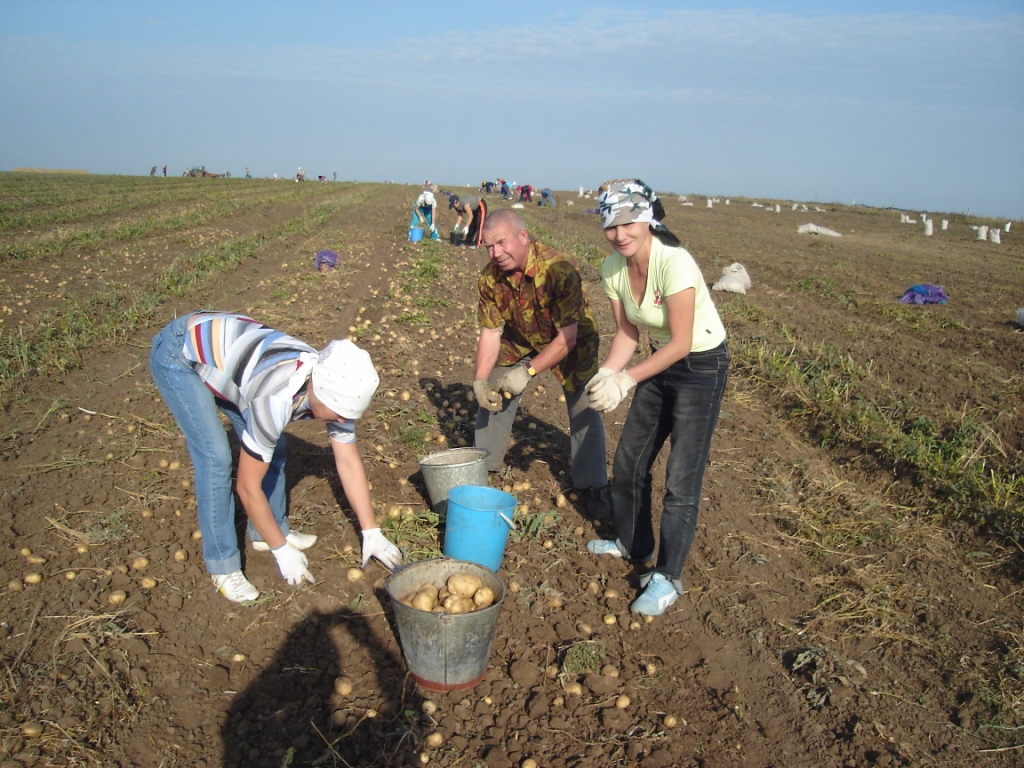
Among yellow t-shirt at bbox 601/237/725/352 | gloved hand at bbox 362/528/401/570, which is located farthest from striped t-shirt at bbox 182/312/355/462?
yellow t-shirt at bbox 601/237/725/352

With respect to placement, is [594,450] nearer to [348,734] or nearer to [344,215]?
[348,734]

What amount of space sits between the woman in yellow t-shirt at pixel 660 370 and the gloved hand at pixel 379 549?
3.75 ft

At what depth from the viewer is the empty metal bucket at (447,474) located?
151 inches

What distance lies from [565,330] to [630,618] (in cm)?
154

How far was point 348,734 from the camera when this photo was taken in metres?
2.58

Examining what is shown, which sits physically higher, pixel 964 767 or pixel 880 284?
pixel 880 284

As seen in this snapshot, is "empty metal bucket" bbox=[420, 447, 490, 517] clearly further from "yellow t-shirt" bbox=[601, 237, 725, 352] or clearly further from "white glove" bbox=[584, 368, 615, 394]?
"yellow t-shirt" bbox=[601, 237, 725, 352]

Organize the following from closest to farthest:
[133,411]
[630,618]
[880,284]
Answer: [630,618] < [133,411] < [880,284]

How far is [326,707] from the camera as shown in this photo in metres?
2.76

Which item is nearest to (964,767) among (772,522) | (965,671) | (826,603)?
(965,671)

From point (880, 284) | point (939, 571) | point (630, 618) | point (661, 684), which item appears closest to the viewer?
→ point (661, 684)

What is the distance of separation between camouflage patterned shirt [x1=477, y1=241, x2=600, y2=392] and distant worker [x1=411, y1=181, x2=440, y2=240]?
12816 mm

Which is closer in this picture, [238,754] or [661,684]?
[238,754]

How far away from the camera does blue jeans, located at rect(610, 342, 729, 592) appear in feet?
10.0
